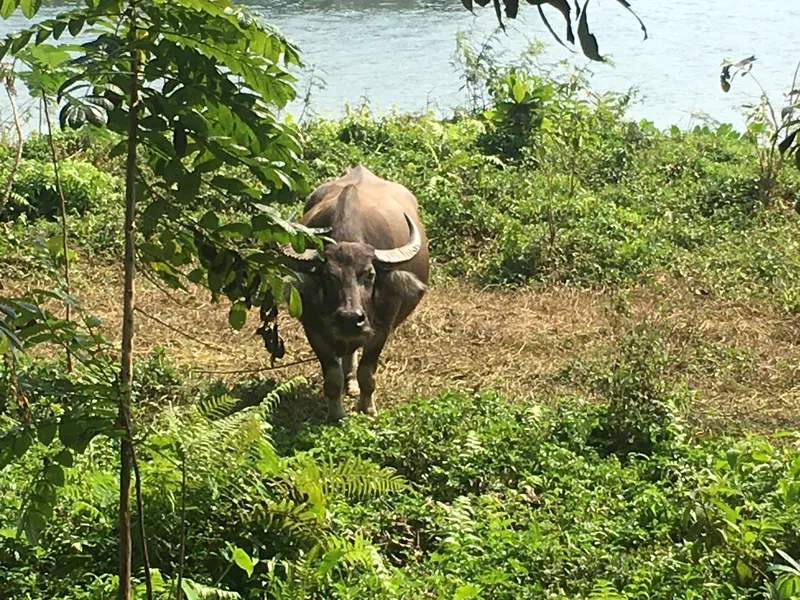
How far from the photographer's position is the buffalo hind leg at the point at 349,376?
6.15 meters

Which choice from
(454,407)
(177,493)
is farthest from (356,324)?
(177,493)

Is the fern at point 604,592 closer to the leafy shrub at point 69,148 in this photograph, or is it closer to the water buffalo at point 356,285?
the water buffalo at point 356,285

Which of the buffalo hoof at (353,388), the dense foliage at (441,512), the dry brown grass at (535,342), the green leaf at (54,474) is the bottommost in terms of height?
the buffalo hoof at (353,388)

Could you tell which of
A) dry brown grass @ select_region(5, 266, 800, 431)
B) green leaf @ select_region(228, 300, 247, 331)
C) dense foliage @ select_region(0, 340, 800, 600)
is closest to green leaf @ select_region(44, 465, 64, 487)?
green leaf @ select_region(228, 300, 247, 331)

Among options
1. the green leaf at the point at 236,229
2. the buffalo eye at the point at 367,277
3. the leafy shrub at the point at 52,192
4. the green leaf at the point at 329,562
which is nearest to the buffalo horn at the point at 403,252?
the buffalo eye at the point at 367,277

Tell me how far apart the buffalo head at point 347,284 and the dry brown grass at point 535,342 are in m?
0.58

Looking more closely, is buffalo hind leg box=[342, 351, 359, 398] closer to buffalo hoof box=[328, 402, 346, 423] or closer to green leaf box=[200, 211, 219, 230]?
buffalo hoof box=[328, 402, 346, 423]

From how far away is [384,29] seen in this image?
17.3 meters

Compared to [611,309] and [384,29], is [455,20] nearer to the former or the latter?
[384,29]

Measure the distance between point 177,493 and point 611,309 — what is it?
3999mm

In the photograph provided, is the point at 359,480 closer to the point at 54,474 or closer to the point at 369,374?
the point at 369,374

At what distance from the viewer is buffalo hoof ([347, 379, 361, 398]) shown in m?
6.11

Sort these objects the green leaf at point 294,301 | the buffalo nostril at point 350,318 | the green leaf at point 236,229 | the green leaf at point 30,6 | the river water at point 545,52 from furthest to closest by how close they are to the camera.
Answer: the river water at point 545,52
the buffalo nostril at point 350,318
the green leaf at point 294,301
the green leaf at point 236,229
the green leaf at point 30,6

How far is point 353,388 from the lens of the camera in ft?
20.2
